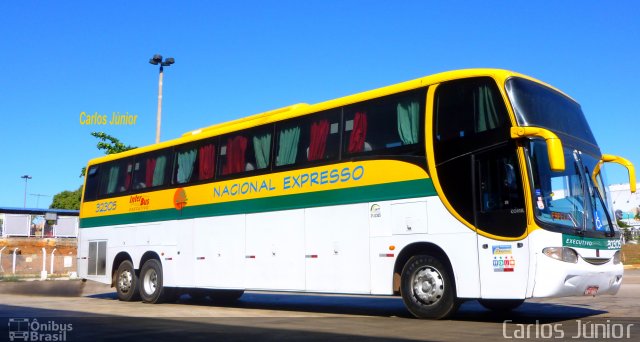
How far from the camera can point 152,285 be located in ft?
54.2

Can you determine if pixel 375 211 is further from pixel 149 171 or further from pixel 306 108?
pixel 149 171

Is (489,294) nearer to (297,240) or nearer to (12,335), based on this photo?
(297,240)

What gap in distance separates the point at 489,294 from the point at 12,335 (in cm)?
675

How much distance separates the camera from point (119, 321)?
416 inches

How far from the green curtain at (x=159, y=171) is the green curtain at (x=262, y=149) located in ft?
12.2

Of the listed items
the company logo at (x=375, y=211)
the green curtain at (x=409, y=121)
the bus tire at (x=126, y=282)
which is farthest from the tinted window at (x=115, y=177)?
the green curtain at (x=409, y=121)

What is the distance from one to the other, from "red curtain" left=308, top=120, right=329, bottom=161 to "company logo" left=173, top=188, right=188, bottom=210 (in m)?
4.50

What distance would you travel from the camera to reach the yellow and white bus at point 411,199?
923 centimetres

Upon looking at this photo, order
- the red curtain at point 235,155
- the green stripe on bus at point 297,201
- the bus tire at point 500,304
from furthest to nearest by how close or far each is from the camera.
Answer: the red curtain at point 235,155 < the bus tire at point 500,304 < the green stripe on bus at point 297,201

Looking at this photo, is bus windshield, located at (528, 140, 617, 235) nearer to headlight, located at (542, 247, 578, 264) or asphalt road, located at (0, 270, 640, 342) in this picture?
headlight, located at (542, 247, 578, 264)

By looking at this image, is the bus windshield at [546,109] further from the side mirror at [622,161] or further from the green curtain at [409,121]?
the green curtain at [409,121]

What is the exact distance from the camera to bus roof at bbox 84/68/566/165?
10117 mm

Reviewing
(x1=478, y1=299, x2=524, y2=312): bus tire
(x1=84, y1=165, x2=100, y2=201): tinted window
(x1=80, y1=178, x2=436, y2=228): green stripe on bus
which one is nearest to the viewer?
(x1=80, y1=178, x2=436, y2=228): green stripe on bus

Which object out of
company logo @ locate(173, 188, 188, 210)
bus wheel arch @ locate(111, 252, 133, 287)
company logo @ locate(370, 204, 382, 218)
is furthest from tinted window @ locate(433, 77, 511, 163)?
bus wheel arch @ locate(111, 252, 133, 287)
